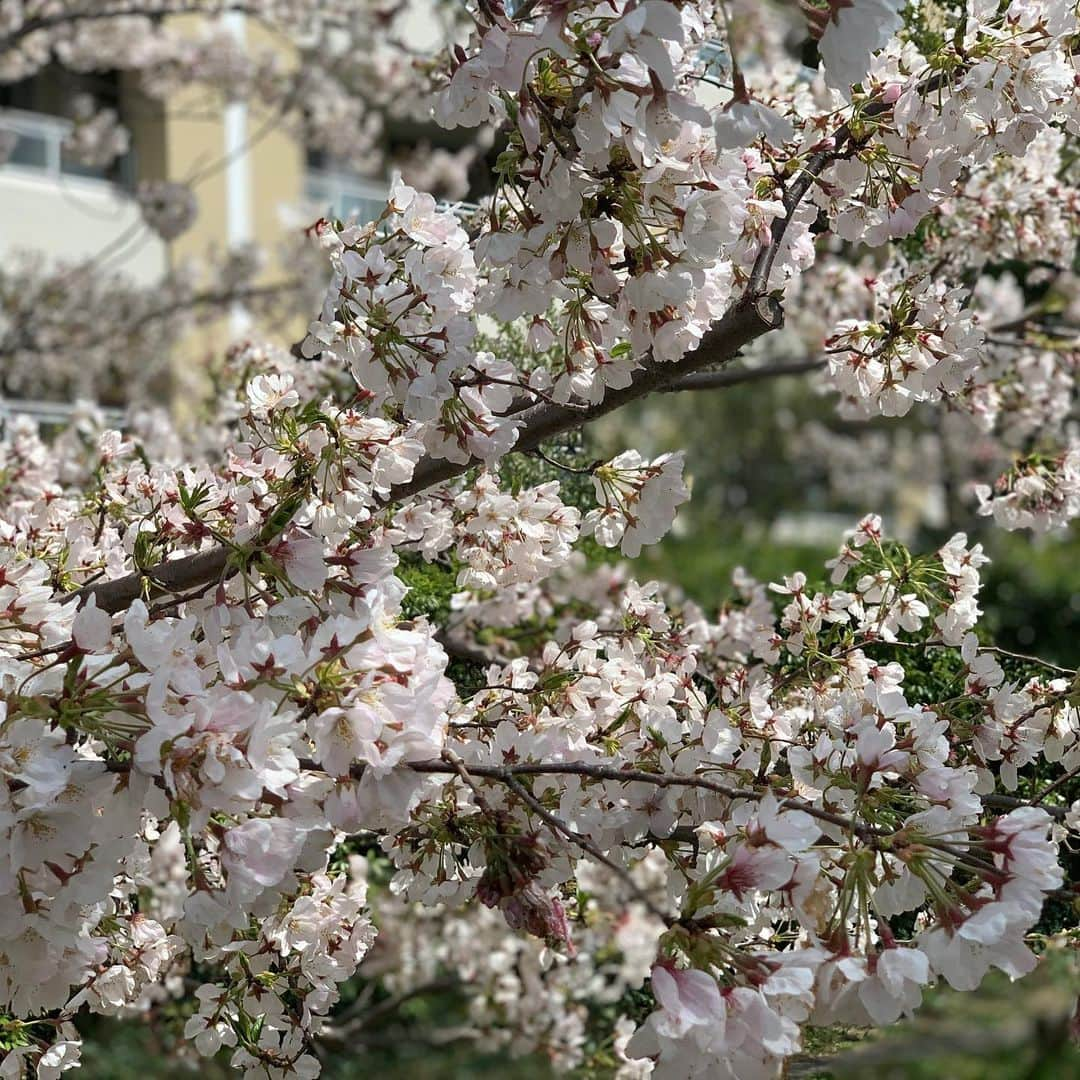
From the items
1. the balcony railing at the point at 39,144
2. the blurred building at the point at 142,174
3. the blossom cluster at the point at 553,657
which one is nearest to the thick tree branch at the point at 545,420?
the blossom cluster at the point at 553,657

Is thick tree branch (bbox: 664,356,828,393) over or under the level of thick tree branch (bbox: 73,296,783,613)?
under

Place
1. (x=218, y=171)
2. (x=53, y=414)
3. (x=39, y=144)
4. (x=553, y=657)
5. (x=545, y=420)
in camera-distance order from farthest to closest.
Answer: (x=218, y=171) < (x=39, y=144) < (x=53, y=414) < (x=553, y=657) < (x=545, y=420)

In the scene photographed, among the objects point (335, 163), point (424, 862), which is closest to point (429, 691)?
point (424, 862)

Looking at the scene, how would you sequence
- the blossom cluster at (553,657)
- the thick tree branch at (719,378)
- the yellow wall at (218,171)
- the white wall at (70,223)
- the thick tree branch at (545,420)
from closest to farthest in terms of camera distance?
the blossom cluster at (553,657) < the thick tree branch at (545,420) < the thick tree branch at (719,378) < the white wall at (70,223) < the yellow wall at (218,171)

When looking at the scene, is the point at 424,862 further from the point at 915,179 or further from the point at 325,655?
the point at 915,179

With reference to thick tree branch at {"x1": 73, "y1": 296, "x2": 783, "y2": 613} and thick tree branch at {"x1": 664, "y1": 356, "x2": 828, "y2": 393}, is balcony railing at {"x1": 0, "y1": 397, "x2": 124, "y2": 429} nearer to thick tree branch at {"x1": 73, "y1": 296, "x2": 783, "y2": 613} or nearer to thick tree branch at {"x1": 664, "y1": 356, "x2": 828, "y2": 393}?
thick tree branch at {"x1": 664, "y1": 356, "x2": 828, "y2": 393}

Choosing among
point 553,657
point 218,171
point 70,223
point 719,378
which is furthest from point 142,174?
point 553,657

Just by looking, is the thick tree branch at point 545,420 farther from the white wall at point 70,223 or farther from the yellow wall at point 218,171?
the white wall at point 70,223

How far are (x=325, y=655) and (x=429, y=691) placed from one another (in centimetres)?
14

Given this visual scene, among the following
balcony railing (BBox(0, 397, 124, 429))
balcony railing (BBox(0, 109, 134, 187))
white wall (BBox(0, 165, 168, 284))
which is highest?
balcony railing (BBox(0, 397, 124, 429))

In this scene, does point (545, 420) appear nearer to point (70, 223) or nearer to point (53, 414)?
point (53, 414)

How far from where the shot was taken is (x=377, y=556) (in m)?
1.94

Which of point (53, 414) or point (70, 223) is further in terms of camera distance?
point (70, 223)

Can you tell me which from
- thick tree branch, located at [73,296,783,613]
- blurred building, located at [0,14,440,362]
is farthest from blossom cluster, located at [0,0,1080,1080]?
blurred building, located at [0,14,440,362]
